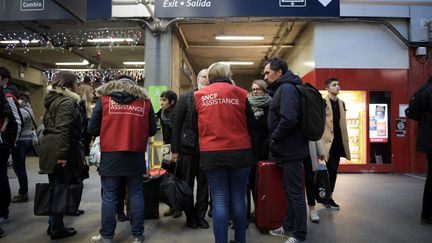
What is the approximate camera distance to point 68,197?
3471 mm

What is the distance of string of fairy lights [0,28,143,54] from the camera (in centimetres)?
1002

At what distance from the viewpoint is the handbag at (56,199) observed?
343 centimetres

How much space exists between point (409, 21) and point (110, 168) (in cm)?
864

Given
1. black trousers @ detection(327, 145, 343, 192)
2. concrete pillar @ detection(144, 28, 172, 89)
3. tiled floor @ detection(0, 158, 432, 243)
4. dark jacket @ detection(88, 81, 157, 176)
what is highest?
concrete pillar @ detection(144, 28, 172, 89)

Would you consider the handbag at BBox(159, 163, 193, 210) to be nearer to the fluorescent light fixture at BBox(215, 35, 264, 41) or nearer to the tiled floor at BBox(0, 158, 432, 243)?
the tiled floor at BBox(0, 158, 432, 243)

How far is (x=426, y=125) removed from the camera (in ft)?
14.0

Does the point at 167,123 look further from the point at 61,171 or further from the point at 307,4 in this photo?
the point at 307,4

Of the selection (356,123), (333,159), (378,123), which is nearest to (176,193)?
(333,159)

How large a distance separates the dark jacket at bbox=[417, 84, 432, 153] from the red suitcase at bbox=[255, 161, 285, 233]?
5.80ft

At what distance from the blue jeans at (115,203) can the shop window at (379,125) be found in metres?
7.22

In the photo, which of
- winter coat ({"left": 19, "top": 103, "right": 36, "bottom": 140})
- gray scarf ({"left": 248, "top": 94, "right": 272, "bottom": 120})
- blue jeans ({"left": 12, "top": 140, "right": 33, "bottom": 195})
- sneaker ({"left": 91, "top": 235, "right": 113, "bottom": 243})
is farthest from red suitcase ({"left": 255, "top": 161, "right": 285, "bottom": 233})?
winter coat ({"left": 19, "top": 103, "right": 36, "bottom": 140})

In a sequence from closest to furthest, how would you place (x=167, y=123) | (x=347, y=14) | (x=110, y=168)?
1. (x=110, y=168)
2. (x=167, y=123)
3. (x=347, y=14)

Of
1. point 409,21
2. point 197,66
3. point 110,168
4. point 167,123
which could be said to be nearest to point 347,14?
point 409,21

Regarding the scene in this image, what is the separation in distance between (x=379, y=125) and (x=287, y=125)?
270 inches
